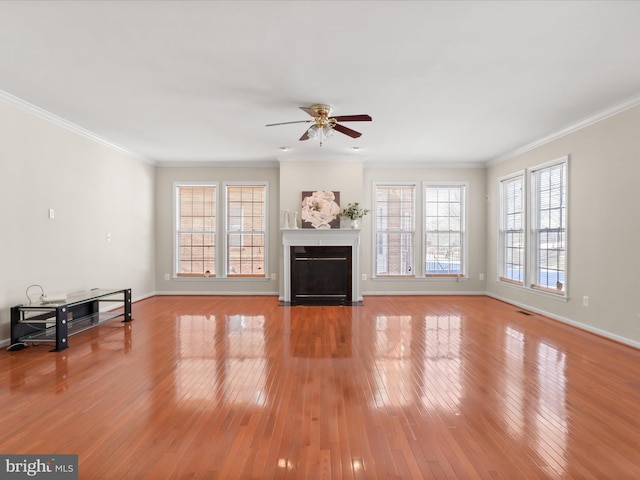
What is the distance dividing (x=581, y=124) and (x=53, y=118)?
679cm

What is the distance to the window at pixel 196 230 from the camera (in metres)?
7.48

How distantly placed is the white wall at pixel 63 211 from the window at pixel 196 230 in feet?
2.66

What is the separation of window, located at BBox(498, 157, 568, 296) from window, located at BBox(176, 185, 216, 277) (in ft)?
18.9

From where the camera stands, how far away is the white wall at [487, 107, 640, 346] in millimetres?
4051

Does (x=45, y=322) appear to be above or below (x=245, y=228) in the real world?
below

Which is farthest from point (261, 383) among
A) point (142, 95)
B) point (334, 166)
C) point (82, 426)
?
point (334, 166)

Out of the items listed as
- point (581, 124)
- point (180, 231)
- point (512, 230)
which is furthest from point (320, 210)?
point (581, 124)

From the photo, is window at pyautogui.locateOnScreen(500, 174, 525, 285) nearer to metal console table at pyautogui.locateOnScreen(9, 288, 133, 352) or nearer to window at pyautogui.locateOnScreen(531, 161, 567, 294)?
window at pyautogui.locateOnScreen(531, 161, 567, 294)

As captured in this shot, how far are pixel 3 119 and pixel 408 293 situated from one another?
675 centimetres

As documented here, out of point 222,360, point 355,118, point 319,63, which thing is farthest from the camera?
point 355,118

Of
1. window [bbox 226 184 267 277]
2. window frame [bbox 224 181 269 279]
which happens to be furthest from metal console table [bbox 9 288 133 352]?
window [bbox 226 184 267 277]

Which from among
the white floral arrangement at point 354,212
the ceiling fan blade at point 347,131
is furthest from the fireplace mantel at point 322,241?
the ceiling fan blade at point 347,131

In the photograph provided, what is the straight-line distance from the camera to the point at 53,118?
452 centimetres

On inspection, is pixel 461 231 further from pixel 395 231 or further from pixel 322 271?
pixel 322 271
